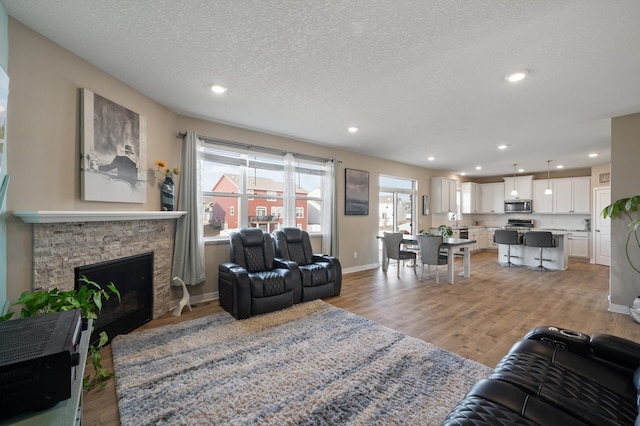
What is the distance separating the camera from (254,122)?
4117 millimetres

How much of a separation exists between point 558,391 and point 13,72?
384cm

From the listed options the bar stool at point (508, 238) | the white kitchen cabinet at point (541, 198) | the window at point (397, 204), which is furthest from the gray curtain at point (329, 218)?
the white kitchen cabinet at point (541, 198)

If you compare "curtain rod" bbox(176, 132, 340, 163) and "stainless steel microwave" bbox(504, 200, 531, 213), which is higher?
"curtain rod" bbox(176, 132, 340, 163)

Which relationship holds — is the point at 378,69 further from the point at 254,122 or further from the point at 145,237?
the point at 145,237

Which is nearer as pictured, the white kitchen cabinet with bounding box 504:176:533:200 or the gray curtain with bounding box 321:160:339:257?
the gray curtain with bounding box 321:160:339:257

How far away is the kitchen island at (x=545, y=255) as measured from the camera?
627 cm

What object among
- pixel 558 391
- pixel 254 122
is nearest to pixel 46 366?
pixel 558 391

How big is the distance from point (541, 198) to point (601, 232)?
68.7 inches

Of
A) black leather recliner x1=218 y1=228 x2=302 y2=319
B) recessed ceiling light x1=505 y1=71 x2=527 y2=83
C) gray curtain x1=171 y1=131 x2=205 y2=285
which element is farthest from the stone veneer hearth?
recessed ceiling light x1=505 y1=71 x2=527 y2=83

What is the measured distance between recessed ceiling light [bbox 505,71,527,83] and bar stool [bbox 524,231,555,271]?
5.00m

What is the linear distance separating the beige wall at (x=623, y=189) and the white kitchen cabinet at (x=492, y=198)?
576cm

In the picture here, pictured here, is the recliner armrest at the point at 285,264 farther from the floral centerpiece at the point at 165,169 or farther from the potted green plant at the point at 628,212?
the potted green plant at the point at 628,212

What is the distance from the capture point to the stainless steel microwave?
8338mm

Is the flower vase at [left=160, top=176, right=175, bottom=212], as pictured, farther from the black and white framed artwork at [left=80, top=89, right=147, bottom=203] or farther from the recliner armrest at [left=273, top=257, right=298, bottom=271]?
the recliner armrest at [left=273, top=257, right=298, bottom=271]
